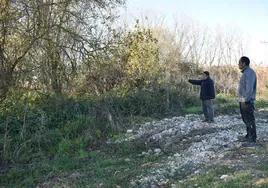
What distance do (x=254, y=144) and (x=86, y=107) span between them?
7.07 m

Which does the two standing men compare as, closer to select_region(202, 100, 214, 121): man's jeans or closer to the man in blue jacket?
the man in blue jacket

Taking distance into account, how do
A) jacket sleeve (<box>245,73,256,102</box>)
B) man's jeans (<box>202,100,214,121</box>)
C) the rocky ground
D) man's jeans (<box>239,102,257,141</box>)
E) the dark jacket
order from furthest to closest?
man's jeans (<box>202,100,214,121</box>)
the dark jacket
man's jeans (<box>239,102,257,141</box>)
jacket sleeve (<box>245,73,256,102</box>)
the rocky ground

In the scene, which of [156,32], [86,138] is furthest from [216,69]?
[86,138]

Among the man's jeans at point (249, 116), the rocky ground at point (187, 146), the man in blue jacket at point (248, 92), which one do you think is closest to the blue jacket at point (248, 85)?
the man in blue jacket at point (248, 92)

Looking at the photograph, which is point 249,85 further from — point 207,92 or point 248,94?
point 207,92

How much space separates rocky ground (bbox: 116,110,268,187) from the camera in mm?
6941

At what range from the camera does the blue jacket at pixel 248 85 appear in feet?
27.2

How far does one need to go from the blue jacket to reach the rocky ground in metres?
1.22

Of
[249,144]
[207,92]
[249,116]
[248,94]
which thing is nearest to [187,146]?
[249,144]

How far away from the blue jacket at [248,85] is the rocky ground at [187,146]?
122 centimetres

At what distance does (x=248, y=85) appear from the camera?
8.31 metres

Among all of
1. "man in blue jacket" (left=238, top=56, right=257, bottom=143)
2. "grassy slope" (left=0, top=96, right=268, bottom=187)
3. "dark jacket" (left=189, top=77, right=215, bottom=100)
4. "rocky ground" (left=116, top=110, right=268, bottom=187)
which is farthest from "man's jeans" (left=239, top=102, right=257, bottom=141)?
"dark jacket" (left=189, top=77, right=215, bottom=100)

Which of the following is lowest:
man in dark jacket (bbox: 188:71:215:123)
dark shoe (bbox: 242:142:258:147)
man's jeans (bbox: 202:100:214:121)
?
dark shoe (bbox: 242:142:258:147)

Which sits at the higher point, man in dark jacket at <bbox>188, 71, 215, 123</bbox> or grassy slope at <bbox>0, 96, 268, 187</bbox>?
man in dark jacket at <bbox>188, 71, 215, 123</bbox>
